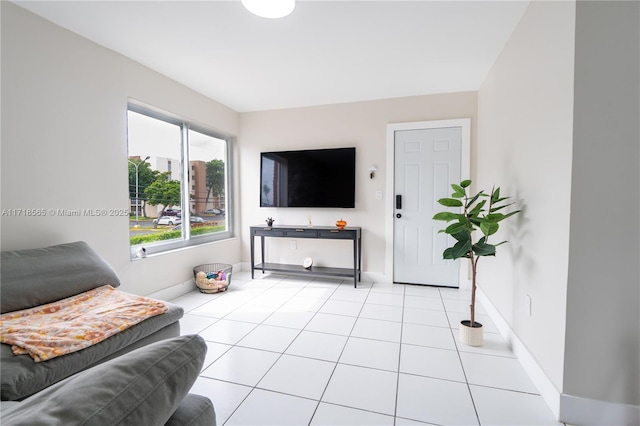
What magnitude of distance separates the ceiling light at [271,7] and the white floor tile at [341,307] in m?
2.54

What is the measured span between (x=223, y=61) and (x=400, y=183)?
2449 mm

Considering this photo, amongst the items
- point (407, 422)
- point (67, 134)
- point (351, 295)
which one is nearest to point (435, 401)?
point (407, 422)

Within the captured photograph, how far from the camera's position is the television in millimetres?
3861

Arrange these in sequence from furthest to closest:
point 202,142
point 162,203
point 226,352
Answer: point 202,142 < point 162,203 < point 226,352

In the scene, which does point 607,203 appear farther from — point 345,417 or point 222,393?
point 222,393

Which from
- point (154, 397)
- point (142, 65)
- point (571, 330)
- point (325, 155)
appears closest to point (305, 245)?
point (325, 155)

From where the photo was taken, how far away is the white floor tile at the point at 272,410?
1.45 meters

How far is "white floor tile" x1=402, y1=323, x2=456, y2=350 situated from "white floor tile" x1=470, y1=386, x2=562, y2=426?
0.51 metres

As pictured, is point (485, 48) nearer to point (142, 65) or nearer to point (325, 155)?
point (325, 155)

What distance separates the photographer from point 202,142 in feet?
12.6

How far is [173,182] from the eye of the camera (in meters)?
3.36

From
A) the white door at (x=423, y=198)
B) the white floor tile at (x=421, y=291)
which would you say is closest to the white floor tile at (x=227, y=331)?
the white floor tile at (x=421, y=291)

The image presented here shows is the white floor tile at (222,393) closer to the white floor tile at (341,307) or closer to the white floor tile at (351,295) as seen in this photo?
the white floor tile at (341,307)

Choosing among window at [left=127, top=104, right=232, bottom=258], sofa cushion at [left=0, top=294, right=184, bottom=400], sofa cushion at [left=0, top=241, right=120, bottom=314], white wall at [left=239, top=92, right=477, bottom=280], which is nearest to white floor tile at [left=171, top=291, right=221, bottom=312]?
window at [left=127, top=104, right=232, bottom=258]
